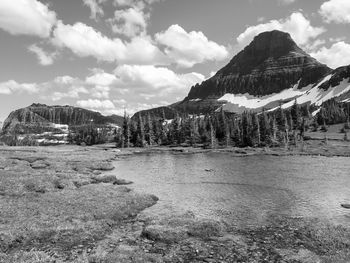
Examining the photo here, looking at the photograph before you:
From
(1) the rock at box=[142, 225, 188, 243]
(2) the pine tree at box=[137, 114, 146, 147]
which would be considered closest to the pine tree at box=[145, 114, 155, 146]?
(2) the pine tree at box=[137, 114, 146, 147]

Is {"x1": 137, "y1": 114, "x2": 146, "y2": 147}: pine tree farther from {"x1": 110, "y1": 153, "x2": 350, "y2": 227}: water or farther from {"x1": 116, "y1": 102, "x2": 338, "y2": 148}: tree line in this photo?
{"x1": 110, "y1": 153, "x2": 350, "y2": 227}: water

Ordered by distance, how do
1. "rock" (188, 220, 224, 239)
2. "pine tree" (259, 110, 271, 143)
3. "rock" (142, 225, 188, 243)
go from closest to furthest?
1. "rock" (142, 225, 188, 243)
2. "rock" (188, 220, 224, 239)
3. "pine tree" (259, 110, 271, 143)

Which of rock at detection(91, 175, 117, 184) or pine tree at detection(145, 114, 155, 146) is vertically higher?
pine tree at detection(145, 114, 155, 146)

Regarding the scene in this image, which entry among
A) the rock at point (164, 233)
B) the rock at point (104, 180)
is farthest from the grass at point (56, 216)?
the rock at point (104, 180)

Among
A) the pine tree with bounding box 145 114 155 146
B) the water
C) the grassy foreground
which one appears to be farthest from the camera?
the pine tree with bounding box 145 114 155 146

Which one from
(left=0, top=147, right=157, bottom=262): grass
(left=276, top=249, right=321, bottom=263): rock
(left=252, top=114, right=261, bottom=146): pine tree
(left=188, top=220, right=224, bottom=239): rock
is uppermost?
(left=252, top=114, right=261, bottom=146): pine tree

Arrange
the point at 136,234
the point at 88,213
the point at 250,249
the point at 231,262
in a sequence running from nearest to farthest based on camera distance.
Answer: the point at 231,262, the point at 250,249, the point at 136,234, the point at 88,213

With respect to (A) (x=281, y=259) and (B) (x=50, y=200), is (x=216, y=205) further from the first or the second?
(B) (x=50, y=200)

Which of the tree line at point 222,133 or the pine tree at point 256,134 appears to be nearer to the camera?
the pine tree at point 256,134

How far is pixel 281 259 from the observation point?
2077cm

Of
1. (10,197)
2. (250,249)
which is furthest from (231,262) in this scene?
(10,197)

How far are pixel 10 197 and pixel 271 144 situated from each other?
124 metres

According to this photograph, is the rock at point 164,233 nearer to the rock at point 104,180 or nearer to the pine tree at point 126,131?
the rock at point 104,180

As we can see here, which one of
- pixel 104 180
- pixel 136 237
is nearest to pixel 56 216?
pixel 136 237
